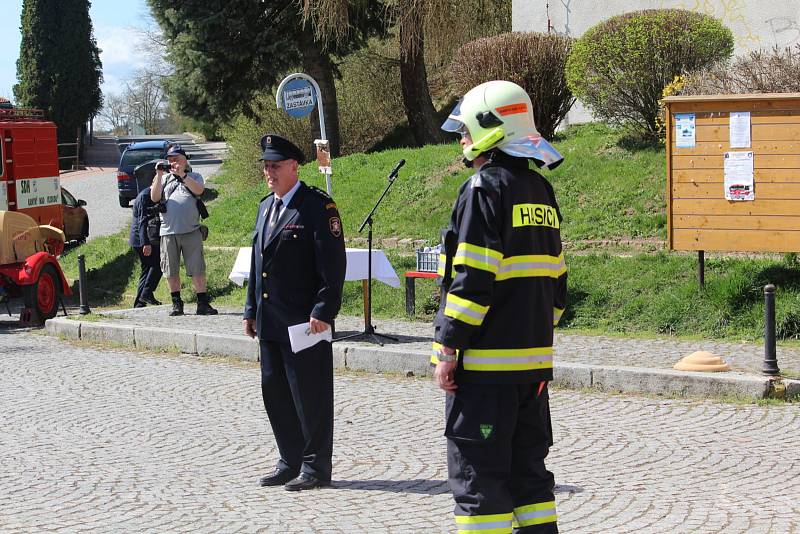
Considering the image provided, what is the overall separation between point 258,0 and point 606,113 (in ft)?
36.3

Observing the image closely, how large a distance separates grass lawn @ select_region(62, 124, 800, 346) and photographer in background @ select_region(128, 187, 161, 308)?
530 mm

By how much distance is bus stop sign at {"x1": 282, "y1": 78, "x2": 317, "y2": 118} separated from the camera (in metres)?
13.0

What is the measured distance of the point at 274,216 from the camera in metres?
6.54

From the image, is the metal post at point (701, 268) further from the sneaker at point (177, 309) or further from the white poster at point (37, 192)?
the white poster at point (37, 192)

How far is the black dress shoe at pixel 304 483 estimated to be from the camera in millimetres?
6324

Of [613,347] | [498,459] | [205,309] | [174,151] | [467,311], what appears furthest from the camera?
[205,309]

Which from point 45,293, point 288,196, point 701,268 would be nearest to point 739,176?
point 701,268

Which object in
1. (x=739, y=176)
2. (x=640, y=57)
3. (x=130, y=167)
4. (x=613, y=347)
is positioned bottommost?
(x=613, y=347)

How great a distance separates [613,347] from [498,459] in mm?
6009

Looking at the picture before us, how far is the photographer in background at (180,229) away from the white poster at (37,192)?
4.58 metres

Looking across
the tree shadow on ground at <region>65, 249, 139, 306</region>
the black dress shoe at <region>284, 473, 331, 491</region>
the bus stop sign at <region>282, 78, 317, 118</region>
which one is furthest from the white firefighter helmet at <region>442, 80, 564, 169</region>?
the tree shadow on ground at <region>65, 249, 139, 306</region>

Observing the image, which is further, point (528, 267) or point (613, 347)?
point (613, 347)

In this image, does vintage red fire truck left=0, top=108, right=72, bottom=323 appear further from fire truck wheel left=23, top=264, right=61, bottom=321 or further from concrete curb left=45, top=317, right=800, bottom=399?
concrete curb left=45, top=317, right=800, bottom=399

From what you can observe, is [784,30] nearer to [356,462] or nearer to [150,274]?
[150,274]
